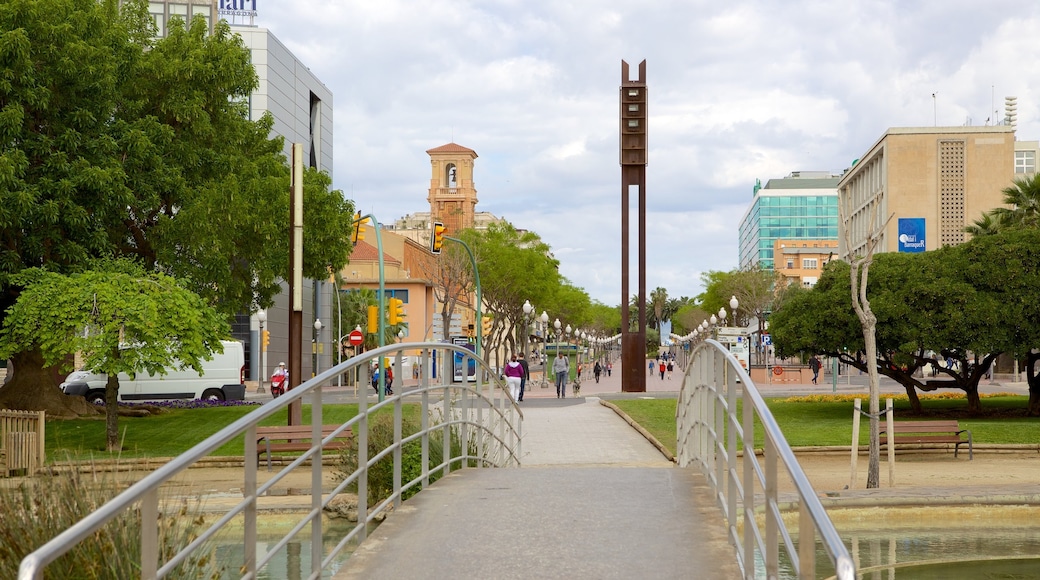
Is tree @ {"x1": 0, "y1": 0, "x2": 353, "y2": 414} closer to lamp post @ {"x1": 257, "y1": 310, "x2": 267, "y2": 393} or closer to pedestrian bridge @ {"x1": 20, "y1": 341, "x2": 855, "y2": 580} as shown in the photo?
pedestrian bridge @ {"x1": 20, "y1": 341, "x2": 855, "y2": 580}

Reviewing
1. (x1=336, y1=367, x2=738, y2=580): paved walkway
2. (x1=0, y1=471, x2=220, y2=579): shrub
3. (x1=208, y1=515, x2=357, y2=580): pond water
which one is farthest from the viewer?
(x1=208, y1=515, x2=357, y2=580): pond water

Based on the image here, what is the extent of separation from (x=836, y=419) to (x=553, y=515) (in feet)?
76.7

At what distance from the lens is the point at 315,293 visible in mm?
72812

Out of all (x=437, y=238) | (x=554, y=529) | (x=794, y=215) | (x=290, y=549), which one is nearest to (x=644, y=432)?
(x=290, y=549)

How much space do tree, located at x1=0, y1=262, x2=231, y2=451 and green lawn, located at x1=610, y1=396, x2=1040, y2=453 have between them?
31.7 ft

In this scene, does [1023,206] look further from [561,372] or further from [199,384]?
[199,384]

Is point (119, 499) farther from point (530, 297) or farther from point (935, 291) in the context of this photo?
point (530, 297)

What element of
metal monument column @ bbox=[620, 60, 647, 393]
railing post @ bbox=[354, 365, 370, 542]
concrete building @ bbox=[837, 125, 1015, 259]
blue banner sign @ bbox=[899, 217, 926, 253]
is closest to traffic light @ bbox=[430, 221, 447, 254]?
metal monument column @ bbox=[620, 60, 647, 393]

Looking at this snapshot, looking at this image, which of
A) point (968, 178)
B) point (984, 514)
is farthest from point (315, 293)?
point (984, 514)

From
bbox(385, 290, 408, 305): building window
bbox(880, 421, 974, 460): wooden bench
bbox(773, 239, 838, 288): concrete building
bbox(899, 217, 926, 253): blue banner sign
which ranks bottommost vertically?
bbox(880, 421, 974, 460): wooden bench

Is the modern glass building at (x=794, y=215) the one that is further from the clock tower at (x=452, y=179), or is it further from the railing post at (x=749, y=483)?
the railing post at (x=749, y=483)

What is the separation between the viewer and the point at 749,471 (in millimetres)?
5258

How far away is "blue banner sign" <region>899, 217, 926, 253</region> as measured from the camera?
3733 inches

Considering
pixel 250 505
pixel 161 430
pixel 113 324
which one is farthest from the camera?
pixel 161 430
